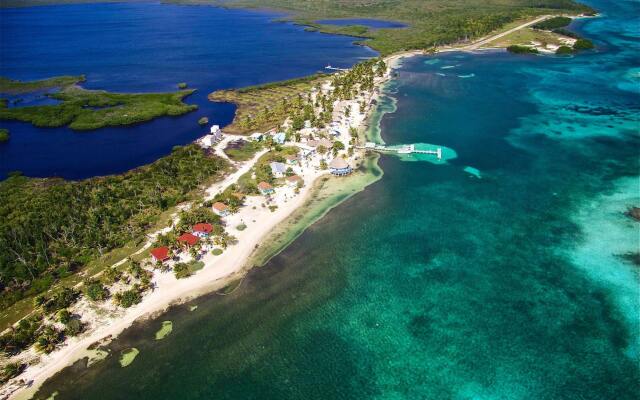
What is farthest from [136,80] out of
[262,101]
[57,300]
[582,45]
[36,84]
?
[582,45]

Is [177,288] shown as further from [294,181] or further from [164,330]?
[294,181]

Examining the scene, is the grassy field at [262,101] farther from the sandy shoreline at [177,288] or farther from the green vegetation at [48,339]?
the green vegetation at [48,339]

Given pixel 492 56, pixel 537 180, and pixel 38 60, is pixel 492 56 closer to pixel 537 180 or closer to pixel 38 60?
pixel 537 180

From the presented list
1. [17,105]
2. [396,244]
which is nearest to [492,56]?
[396,244]

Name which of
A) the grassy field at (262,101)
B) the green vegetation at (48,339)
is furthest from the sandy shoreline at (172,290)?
the grassy field at (262,101)

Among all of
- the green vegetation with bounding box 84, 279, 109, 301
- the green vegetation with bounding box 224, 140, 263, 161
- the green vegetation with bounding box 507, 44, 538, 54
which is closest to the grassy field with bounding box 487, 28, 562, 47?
the green vegetation with bounding box 507, 44, 538, 54
